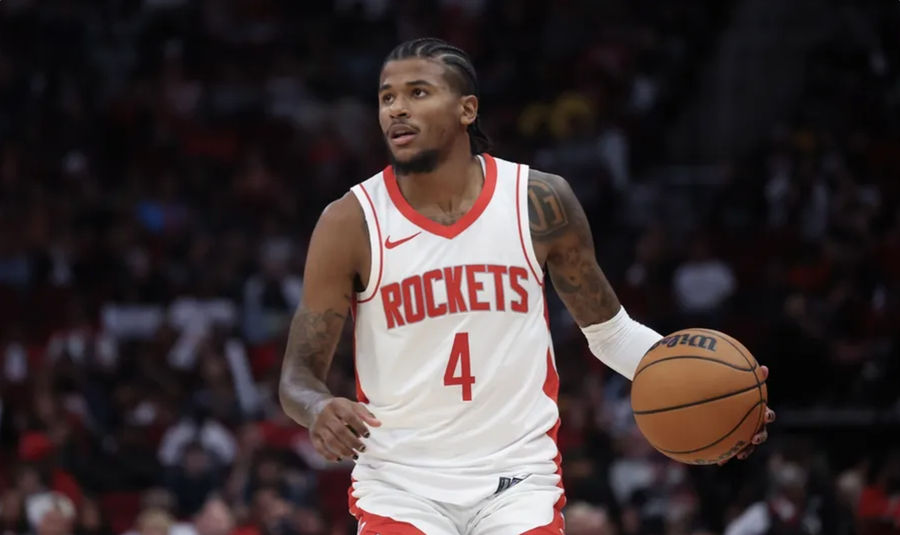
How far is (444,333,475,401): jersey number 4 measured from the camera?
4195 mm

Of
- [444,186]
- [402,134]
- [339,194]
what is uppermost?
[339,194]

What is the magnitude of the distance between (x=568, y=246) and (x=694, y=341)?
49 cm

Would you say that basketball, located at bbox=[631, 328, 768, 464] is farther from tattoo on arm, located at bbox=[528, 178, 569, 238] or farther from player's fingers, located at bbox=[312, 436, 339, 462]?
player's fingers, located at bbox=[312, 436, 339, 462]

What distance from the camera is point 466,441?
418 cm

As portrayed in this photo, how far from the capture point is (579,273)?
452 cm

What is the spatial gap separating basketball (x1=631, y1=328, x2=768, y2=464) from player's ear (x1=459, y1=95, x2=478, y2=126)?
95 centimetres

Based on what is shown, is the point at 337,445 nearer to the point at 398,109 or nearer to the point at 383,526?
the point at 383,526

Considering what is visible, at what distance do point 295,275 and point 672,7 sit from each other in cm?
636

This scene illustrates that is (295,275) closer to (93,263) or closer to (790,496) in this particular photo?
(93,263)

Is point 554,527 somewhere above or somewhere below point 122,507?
above

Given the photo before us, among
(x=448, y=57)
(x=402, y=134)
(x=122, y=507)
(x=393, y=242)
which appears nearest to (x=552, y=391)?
(x=393, y=242)

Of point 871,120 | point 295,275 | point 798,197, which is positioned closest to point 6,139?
point 295,275

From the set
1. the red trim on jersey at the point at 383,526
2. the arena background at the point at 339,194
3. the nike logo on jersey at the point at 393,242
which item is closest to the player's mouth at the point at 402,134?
the nike logo on jersey at the point at 393,242

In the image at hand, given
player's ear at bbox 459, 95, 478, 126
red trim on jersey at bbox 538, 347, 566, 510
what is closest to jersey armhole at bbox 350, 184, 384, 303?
player's ear at bbox 459, 95, 478, 126
